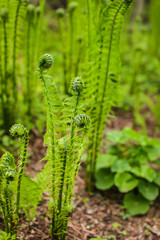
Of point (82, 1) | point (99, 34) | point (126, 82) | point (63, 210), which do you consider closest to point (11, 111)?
point (99, 34)

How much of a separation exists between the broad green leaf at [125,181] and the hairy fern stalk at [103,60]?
0.26 meters

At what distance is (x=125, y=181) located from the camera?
175 centimetres

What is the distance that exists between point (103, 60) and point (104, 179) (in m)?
0.90

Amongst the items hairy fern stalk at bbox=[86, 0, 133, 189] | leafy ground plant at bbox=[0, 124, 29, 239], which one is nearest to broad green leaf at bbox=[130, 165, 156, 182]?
hairy fern stalk at bbox=[86, 0, 133, 189]

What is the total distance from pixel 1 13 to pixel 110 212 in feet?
4.98

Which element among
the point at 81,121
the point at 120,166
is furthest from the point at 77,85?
the point at 120,166

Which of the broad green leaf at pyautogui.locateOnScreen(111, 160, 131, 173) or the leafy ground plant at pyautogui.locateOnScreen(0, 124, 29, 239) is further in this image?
the broad green leaf at pyautogui.locateOnScreen(111, 160, 131, 173)

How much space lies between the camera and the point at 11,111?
1907mm

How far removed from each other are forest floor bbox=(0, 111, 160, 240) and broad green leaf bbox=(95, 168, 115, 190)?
98 mm

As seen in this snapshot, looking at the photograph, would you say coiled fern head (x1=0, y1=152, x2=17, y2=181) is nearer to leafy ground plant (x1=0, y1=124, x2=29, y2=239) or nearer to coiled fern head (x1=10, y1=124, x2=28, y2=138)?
leafy ground plant (x1=0, y1=124, x2=29, y2=239)

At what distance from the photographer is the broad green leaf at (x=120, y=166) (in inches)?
68.6

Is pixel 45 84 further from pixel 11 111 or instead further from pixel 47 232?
pixel 11 111

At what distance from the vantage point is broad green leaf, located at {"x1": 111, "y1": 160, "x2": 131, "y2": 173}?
1.74m

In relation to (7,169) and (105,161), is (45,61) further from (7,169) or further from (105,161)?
(105,161)
